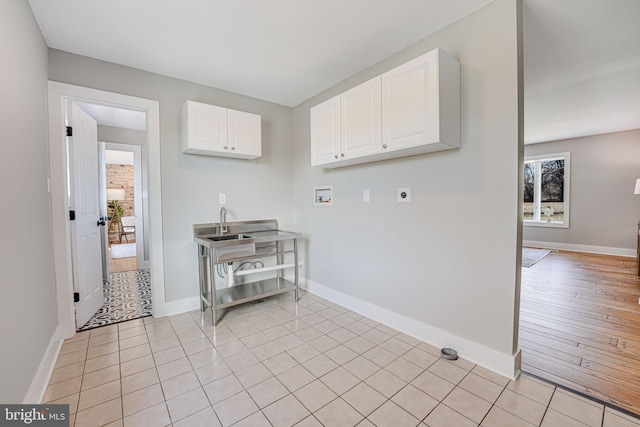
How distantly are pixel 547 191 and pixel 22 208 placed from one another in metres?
8.34

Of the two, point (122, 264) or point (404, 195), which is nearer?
point (404, 195)

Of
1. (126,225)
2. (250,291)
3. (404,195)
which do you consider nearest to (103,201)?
(250,291)

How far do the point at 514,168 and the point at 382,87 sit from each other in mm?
1097

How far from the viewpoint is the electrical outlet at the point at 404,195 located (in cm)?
233

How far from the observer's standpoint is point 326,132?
2.71 metres

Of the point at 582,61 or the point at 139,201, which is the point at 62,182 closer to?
the point at 139,201

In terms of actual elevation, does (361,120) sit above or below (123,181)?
below

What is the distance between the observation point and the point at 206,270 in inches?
120

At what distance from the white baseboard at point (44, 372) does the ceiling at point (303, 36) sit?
2283mm

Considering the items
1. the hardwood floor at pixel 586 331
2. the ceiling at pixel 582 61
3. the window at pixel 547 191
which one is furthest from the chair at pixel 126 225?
the window at pixel 547 191

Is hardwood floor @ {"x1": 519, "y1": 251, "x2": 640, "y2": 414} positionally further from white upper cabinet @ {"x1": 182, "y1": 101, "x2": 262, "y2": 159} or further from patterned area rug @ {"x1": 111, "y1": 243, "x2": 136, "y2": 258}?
patterned area rug @ {"x1": 111, "y1": 243, "x2": 136, "y2": 258}

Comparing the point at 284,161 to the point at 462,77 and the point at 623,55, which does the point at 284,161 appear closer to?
the point at 462,77

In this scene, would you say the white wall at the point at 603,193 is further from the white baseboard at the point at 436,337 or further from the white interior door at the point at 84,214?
the white interior door at the point at 84,214

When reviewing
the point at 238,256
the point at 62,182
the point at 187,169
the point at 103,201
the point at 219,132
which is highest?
the point at 219,132
